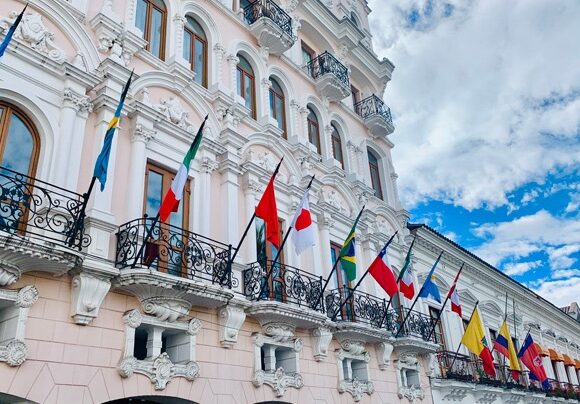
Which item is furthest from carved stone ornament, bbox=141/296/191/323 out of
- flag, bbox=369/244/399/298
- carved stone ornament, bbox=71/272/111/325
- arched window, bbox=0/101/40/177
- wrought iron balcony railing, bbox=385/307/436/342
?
wrought iron balcony railing, bbox=385/307/436/342

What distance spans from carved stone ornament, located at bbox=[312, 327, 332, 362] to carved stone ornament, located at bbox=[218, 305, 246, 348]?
2733 millimetres

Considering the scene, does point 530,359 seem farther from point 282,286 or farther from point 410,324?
point 282,286

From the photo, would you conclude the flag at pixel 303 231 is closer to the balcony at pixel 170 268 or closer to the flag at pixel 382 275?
the balcony at pixel 170 268

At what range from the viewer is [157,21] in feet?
43.4

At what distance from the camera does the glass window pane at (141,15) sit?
1258 cm

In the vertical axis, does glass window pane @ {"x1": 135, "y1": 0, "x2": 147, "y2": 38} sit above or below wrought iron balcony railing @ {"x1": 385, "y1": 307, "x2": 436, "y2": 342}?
above

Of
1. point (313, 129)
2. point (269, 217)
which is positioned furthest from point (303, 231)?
point (313, 129)

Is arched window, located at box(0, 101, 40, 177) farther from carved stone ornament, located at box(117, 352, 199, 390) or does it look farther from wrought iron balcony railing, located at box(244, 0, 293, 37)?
wrought iron balcony railing, located at box(244, 0, 293, 37)

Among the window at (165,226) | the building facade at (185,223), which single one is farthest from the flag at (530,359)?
the window at (165,226)

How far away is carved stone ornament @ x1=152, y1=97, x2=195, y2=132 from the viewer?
38.7ft

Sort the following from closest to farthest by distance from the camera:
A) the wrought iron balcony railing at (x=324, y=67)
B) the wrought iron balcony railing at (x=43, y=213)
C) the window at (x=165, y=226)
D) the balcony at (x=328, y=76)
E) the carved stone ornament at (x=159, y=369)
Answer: the wrought iron balcony railing at (x=43, y=213)
the carved stone ornament at (x=159, y=369)
the window at (x=165, y=226)
the balcony at (x=328, y=76)
the wrought iron balcony railing at (x=324, y=67)

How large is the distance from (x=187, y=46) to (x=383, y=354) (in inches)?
402

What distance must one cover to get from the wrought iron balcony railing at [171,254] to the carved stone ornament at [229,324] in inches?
21.2

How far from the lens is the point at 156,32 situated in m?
13.1
